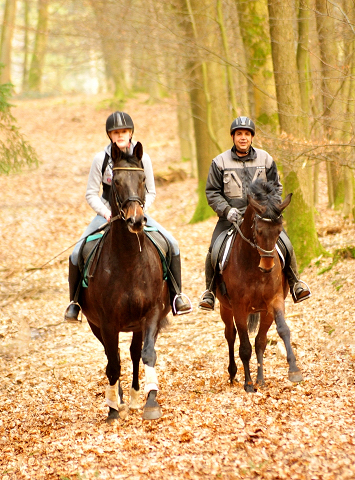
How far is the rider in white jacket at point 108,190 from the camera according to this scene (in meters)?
7.10

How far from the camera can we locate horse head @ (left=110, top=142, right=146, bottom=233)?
19.6 feet

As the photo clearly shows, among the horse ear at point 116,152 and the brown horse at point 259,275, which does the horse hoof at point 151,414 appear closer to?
the brown horse at point 259,275

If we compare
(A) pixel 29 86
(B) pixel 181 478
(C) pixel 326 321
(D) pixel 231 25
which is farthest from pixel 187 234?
(A) pixel 29 86

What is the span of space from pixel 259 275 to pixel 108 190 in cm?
224

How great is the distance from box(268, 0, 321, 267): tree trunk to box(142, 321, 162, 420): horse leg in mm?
6318

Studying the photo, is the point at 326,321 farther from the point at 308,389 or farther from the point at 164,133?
the point at 164,133

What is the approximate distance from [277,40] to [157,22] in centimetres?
538

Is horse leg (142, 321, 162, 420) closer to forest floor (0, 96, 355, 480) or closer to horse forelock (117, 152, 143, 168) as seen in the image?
forest floor (0, 96, 355, 480)

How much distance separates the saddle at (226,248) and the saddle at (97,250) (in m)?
0.85

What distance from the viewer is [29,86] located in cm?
5059

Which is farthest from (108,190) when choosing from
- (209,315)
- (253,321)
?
(209,315)

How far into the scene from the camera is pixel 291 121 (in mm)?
12500

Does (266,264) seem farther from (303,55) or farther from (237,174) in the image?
(303,55)

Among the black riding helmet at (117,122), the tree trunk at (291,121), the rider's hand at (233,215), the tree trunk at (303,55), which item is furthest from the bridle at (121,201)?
the tree trunk at (291,121)
